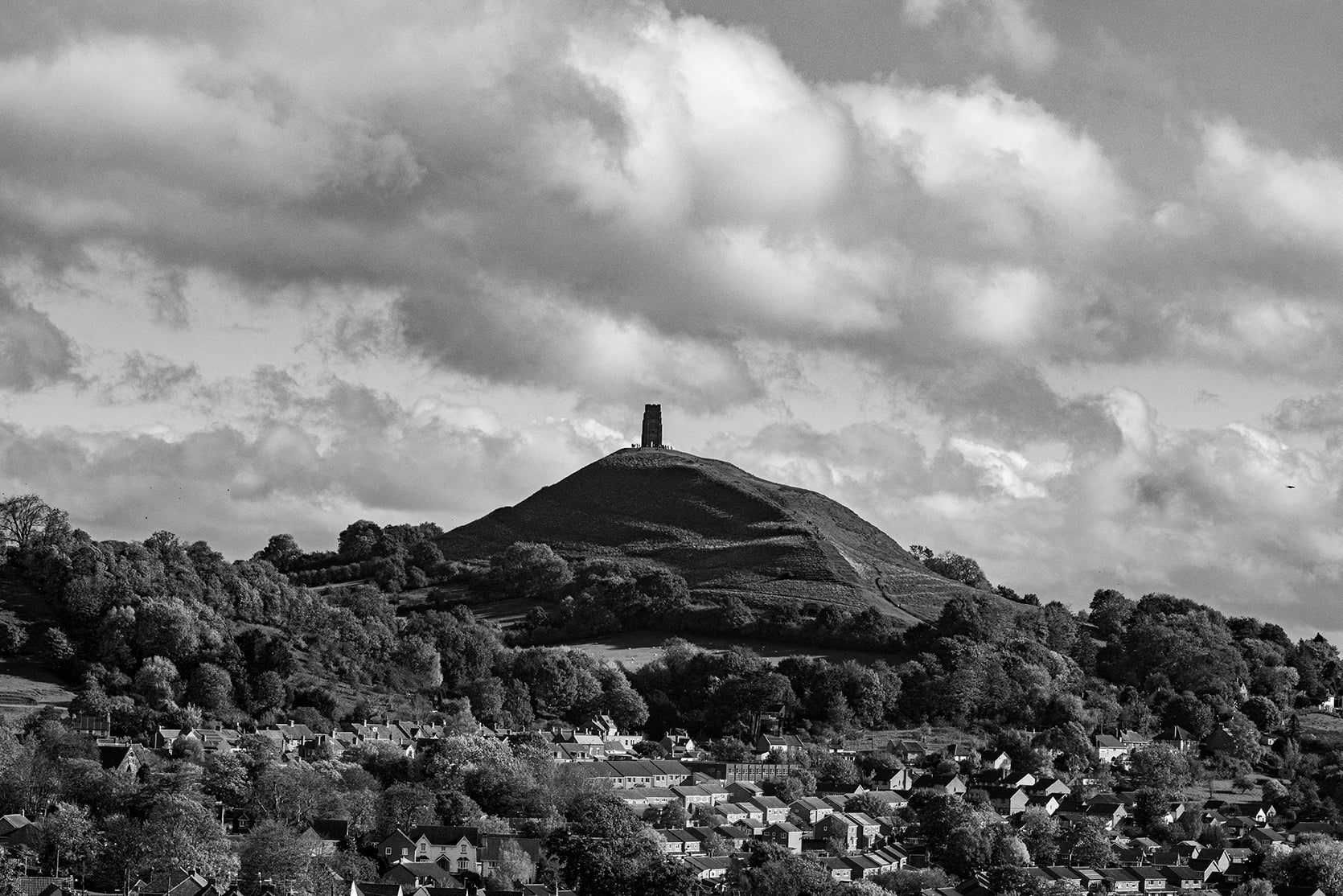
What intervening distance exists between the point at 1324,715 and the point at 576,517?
6827cm

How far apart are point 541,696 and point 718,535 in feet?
172

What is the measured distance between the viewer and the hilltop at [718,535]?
15750cm

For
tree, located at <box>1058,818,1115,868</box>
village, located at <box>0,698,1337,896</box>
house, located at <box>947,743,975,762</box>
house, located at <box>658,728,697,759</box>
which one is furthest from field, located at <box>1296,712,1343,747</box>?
house, located at <box>658,728,697,759</box>

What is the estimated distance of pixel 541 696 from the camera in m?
123

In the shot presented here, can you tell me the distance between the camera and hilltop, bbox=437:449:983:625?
517ft

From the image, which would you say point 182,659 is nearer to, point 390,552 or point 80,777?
point 80,777

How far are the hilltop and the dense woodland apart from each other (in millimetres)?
6229

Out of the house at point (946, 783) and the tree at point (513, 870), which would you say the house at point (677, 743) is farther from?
the tree at point (513, 870)

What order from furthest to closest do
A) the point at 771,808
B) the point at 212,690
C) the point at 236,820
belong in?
the point at 212,690, the point at 771,808, the point at 236,820

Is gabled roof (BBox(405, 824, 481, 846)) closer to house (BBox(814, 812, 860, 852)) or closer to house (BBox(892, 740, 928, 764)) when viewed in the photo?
house (BBox(814, 812, 860, 852))

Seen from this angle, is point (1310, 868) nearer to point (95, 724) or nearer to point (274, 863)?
point (274, 863)

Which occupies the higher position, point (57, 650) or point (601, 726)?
point (57, 650)

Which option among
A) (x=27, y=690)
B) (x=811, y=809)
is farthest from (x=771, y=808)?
(x=27, y=690)

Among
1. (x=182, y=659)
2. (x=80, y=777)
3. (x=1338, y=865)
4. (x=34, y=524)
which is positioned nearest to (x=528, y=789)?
(x=80, y=777)
